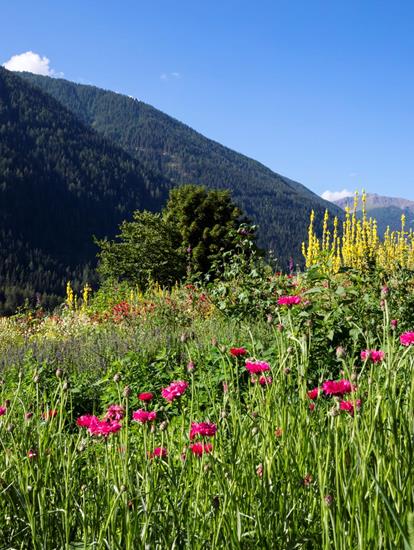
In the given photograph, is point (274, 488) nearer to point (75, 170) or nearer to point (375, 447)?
point (375, 447)

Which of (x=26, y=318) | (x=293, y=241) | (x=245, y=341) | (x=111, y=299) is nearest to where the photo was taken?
(x=245, y=341)

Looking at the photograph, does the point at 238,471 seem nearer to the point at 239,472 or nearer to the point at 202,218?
the point at 239,472

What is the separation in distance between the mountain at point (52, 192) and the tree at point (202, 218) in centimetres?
4686

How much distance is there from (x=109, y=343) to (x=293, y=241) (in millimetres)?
164164

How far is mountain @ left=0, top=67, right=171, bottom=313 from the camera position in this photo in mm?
89562

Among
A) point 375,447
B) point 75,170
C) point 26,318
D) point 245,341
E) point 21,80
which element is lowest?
point 26,318

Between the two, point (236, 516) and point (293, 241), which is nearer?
point (236, 516)

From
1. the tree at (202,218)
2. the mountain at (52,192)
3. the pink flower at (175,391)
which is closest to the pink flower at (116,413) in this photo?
the pink flower at (175,391)

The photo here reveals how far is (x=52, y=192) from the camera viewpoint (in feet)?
438

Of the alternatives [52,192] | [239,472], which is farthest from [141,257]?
[52,192]

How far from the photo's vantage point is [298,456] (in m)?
1.73

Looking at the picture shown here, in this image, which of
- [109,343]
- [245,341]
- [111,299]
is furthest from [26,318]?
[245,341]

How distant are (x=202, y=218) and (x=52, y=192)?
11871 cm

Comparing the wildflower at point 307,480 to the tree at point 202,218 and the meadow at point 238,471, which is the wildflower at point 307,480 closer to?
the meadow at point 238,471
